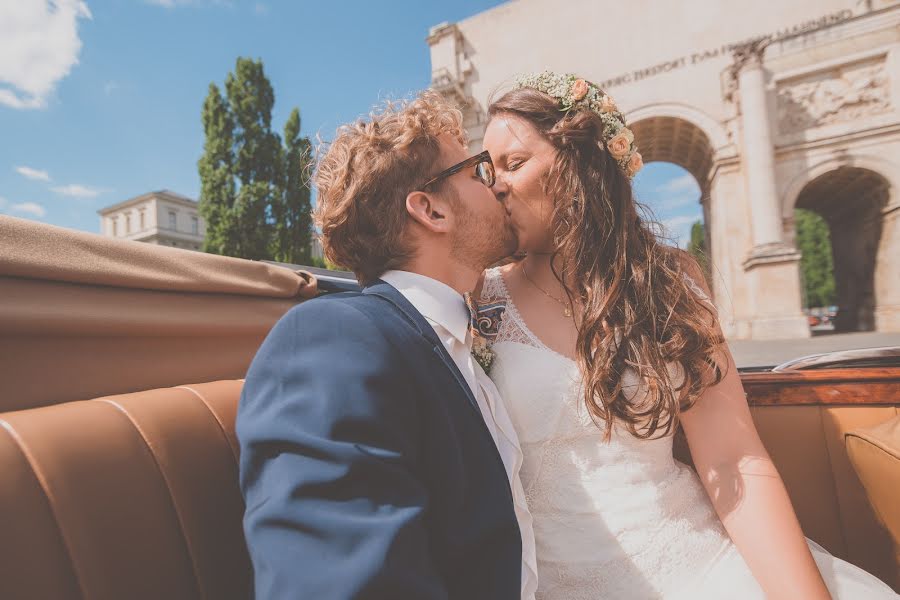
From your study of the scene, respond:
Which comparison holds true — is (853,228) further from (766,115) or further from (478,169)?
(478,169)

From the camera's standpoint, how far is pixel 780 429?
2094 mm

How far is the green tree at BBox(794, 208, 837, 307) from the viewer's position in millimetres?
42875

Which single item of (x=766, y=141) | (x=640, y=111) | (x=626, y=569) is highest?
(x=640, y=111)

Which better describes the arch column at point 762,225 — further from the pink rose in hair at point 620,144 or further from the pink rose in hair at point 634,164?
the pink rose in hair at point 620,144

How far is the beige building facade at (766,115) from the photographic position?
13.6 meters

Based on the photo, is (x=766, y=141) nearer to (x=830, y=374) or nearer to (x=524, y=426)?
(x=830, y=374)

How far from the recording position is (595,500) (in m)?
1.50

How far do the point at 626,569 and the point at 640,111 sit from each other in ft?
61.4

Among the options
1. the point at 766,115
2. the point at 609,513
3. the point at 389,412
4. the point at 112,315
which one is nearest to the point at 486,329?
the point at 609,513

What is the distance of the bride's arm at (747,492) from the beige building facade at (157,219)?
6258cm

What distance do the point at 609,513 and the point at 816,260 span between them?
2108 inches

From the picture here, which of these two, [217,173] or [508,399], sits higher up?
A: [217,173]

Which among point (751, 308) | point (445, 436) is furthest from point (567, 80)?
point (751, 308)

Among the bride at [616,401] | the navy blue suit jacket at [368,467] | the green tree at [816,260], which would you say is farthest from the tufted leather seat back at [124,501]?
the green tree at [816,260]
